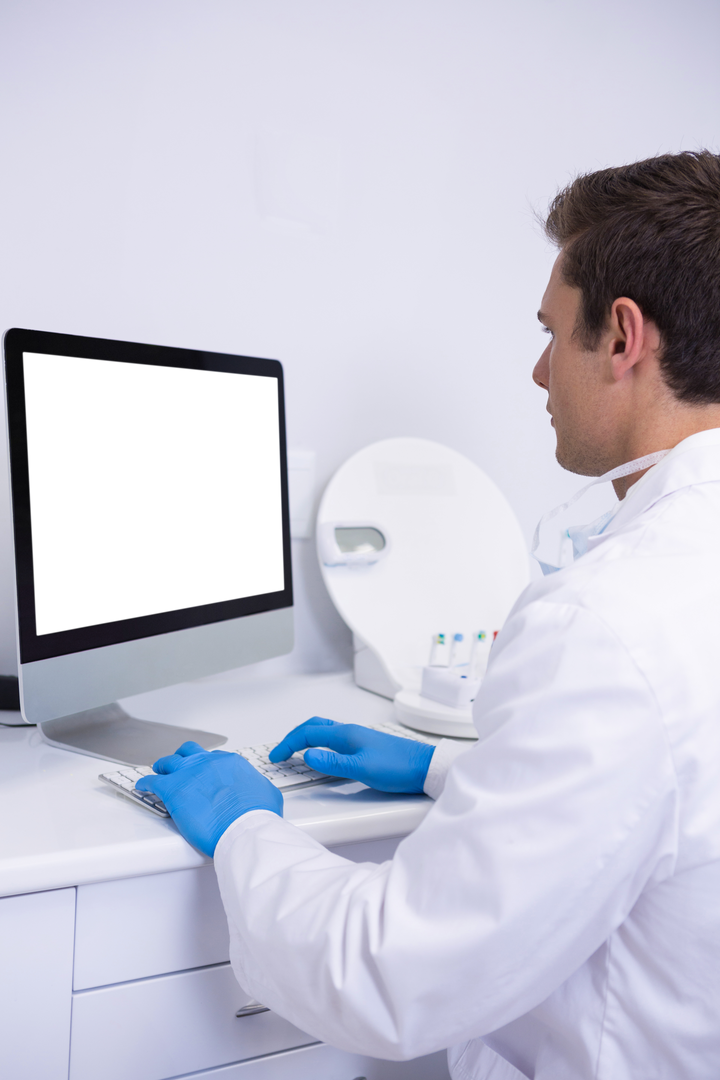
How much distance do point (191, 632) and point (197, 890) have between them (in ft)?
1.15

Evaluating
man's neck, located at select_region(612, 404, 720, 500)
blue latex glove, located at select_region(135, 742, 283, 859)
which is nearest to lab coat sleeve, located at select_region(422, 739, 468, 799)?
blue latex glove, located at select_region(135, 742, 283, 859)

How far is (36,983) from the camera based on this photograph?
688 mm

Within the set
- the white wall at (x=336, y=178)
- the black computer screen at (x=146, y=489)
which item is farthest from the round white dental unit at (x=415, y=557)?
the black computer screen at (x=146, y=489)

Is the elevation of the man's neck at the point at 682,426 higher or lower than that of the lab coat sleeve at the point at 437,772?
higher

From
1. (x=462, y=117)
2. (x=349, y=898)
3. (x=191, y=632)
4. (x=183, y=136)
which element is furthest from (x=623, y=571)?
(x=462, y=117)

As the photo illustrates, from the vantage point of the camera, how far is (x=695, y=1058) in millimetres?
578

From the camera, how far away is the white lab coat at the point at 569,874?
0.52 m

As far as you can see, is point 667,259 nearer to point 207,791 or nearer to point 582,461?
point 582,461

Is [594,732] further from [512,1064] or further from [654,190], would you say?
[654,190]

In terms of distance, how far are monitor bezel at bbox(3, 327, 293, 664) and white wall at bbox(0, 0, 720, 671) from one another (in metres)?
0.32

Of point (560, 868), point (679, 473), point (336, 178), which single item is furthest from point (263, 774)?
point (336, 178)

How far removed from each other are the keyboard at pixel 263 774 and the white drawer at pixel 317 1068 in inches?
10.4

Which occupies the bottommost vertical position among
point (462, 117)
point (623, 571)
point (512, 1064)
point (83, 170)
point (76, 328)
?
point (512, 1064)

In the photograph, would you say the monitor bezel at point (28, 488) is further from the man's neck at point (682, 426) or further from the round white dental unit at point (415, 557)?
the man's neck at point (682, 426)
